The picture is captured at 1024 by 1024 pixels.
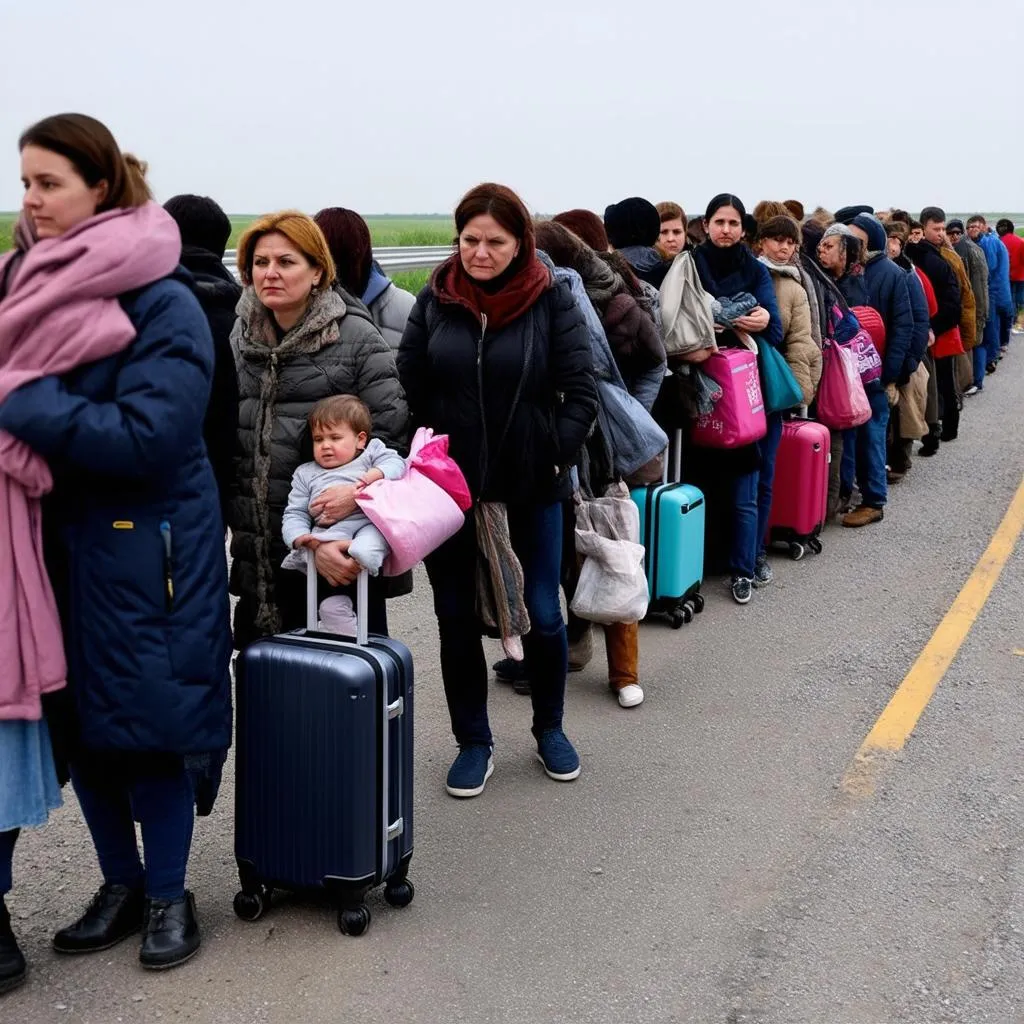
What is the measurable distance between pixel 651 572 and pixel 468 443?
7.61 ft

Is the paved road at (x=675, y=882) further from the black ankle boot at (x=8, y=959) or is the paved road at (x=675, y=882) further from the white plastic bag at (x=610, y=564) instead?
the white plastic bag at (x=610, y=564)

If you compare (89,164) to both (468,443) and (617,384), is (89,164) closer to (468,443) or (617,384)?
(468,443)

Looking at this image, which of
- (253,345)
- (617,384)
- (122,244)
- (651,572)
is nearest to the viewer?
(122,244)

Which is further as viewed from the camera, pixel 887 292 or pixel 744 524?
pixel 887 292

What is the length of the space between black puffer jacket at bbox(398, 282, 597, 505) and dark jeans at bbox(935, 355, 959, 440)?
7634mm

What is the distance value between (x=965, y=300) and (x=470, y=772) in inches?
329

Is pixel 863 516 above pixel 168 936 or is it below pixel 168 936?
below

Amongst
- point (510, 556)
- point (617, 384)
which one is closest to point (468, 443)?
point (510, 556)

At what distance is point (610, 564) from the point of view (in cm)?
543

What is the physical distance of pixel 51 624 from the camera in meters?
3.33

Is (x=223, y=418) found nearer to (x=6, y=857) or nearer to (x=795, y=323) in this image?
(x=6, y=857)

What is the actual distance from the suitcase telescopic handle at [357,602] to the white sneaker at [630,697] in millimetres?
1958

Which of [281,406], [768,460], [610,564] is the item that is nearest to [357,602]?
[281,406]

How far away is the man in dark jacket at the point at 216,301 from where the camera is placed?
405 centimetres
